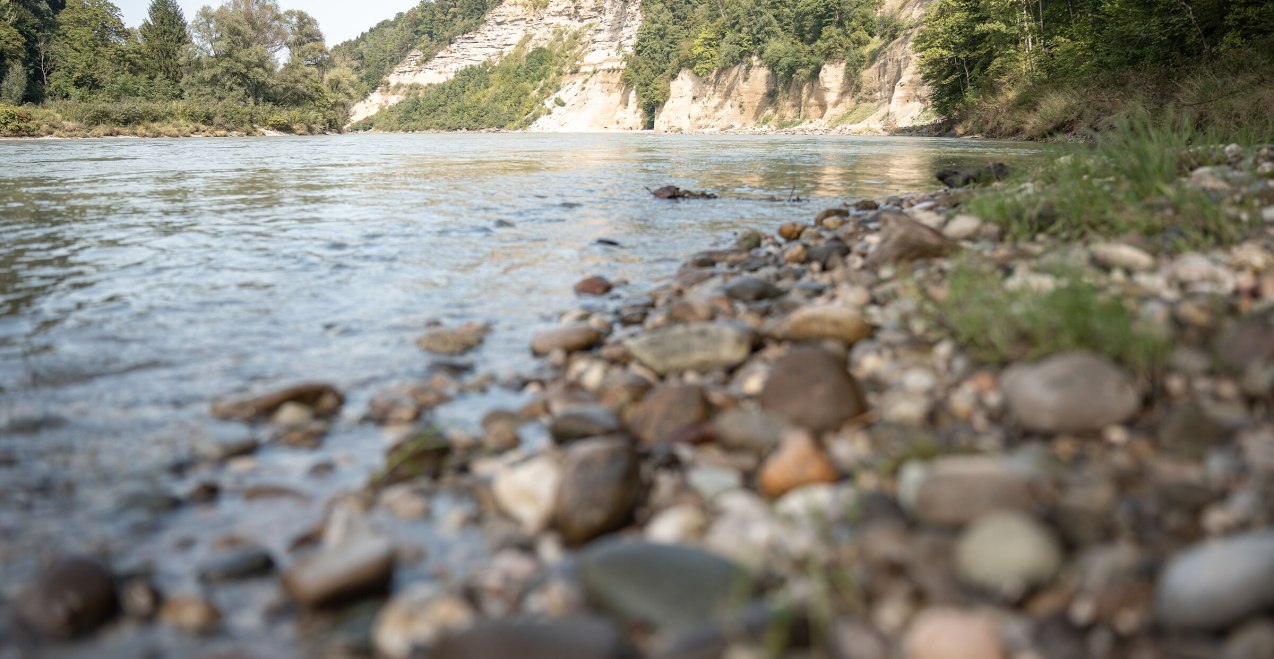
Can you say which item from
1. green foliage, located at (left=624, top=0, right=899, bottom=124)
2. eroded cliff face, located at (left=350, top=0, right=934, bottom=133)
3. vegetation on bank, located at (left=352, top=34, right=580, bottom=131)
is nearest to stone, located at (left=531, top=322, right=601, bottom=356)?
eroded cliff face, located at (left=350, top=0, right=934, bottom=133)

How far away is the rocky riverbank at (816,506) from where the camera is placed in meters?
1.67

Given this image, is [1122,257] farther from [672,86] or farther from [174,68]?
[672,86]

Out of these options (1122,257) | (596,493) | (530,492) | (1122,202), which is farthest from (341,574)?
(1122,202)

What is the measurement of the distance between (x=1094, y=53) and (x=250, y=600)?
25.8 m

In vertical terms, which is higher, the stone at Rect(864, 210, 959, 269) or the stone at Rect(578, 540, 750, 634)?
the stone at Rect(864, 210, 959, 269)

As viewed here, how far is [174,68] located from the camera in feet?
203

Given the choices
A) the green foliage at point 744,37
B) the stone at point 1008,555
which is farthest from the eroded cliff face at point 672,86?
the stone at point 1008,555

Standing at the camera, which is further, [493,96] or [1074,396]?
[493,96]

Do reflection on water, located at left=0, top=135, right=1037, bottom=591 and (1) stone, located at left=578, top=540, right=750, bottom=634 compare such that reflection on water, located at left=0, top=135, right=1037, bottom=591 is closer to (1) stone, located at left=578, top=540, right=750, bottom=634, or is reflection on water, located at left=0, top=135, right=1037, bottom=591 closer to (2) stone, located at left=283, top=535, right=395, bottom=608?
(2) stone, located at left=283, top=535, right=395, bottom=608

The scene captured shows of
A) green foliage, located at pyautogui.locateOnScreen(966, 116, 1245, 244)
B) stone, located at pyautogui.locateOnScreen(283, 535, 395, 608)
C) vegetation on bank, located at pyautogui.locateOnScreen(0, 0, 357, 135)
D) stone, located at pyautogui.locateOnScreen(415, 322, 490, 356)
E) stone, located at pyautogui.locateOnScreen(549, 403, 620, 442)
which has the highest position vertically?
vegetation on bank, located at pyautogui.locateOnScreen(0, 0, 357, 135)

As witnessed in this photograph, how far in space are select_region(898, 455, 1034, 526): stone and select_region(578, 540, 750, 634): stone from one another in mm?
574

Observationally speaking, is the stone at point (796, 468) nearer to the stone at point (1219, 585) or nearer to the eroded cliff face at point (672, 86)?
the stone at point (1219, 585)

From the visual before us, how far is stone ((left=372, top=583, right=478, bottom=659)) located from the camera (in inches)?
70.6

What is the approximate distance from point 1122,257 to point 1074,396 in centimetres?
188
